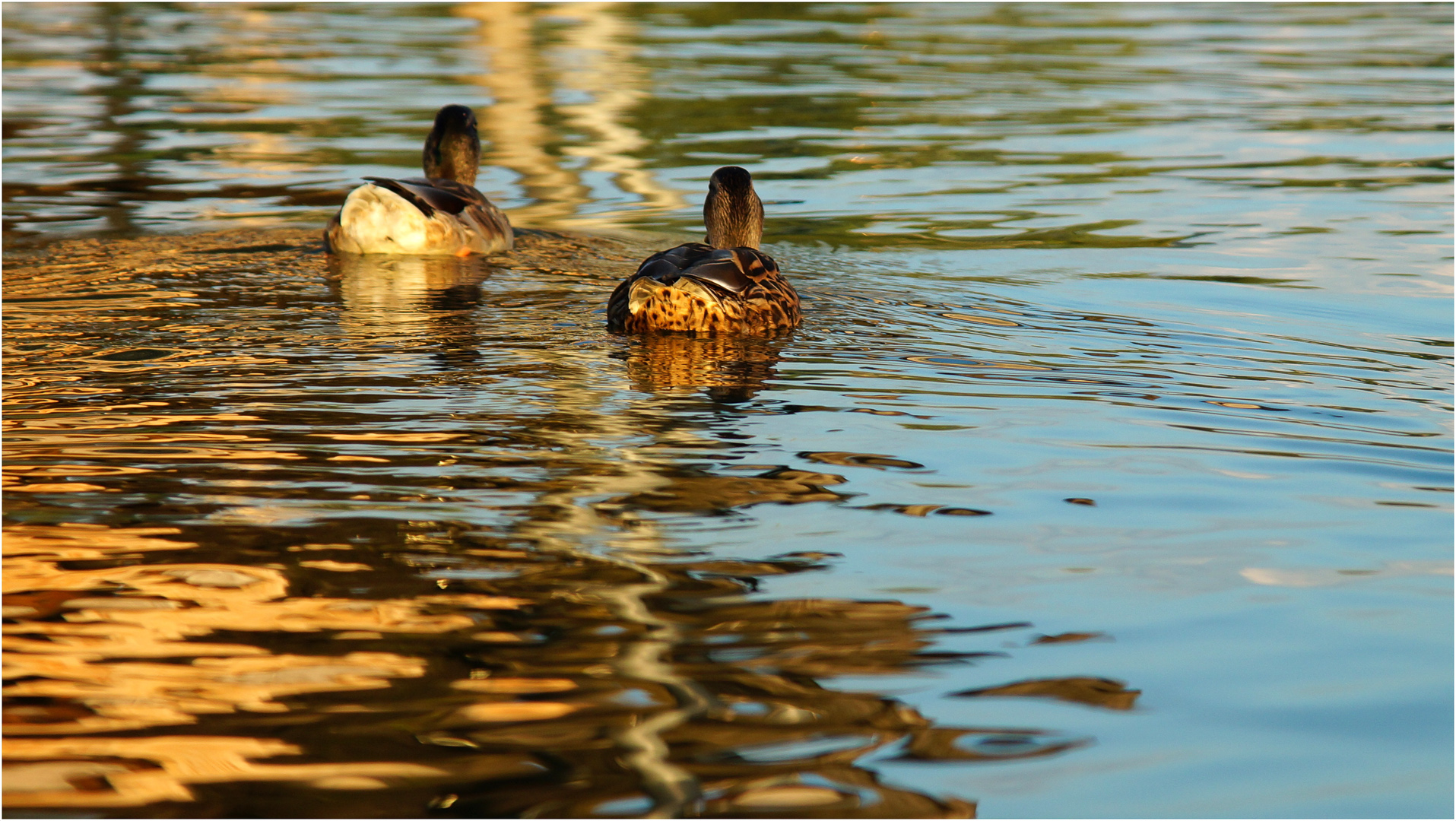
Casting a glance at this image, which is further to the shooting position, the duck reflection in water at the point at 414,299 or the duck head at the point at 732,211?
the duck head at the point at 732,211

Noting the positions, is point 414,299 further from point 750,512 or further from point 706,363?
point 750,512

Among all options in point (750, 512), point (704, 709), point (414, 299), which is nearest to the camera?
point (704, 709)

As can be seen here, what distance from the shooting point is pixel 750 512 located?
17.9ft

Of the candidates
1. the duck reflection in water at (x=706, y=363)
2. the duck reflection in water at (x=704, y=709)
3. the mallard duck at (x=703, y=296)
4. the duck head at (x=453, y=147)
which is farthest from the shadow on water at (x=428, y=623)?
the duck head at (x=453, y=147)

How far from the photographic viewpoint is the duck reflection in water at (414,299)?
8.54m

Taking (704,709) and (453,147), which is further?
(453,147)

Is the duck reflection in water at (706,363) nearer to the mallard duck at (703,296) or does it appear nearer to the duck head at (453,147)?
the mallard duck at (703,296)

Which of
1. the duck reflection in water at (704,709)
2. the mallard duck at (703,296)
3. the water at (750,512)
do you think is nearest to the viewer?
Result: the duck reflection in water at (704,709)

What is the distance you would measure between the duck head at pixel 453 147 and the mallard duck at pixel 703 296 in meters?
4.22

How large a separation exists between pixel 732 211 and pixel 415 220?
2.70 metres

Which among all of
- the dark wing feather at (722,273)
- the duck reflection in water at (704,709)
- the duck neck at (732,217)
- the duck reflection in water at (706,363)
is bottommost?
the duck reflection in water at (704,709)

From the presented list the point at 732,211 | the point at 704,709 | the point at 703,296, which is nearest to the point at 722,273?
the point at 703,296

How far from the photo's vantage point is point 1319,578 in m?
5.00

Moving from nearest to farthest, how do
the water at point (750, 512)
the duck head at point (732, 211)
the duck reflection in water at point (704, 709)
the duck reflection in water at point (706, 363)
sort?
the duck reflection in water at point (704, 709)
the water at point (750, 512)
the duck reflection in water at point (706, 363)
the duck head at point (732, 211)
